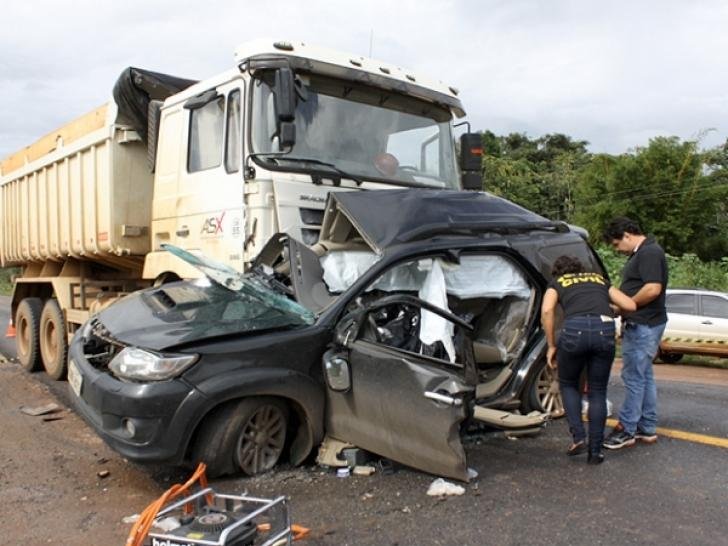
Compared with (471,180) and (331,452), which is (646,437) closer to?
(331,452)

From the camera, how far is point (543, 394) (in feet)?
17.2

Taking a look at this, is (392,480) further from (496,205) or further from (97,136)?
(97,136)

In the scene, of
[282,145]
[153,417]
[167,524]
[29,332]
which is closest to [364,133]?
[282,145]

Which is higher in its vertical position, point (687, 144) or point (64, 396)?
point (687, 144)

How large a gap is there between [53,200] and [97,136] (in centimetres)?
164

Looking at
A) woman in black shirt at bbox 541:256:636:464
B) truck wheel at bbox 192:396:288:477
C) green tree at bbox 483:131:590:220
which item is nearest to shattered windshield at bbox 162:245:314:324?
truck wheel at bbox 192:396:288:477

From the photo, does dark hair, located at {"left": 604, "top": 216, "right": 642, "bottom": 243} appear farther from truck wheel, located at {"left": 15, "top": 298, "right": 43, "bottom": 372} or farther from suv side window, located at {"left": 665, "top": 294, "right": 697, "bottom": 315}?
suv side window, located at {"left": 665, "top": 294, "right": 697, "bottom": 315}

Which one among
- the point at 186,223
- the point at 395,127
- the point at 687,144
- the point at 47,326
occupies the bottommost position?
the point at 47,326

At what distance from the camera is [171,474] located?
4.42 metres

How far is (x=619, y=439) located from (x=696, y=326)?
7.60 m

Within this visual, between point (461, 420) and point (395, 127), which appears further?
point (395, 127)

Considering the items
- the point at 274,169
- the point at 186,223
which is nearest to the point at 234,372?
the point at 274,169

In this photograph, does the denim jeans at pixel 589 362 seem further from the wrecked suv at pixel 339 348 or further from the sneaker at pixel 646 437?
the sneaker at pixel 646 437

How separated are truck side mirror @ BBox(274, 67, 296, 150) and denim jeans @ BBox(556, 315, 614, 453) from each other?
2.36 m
